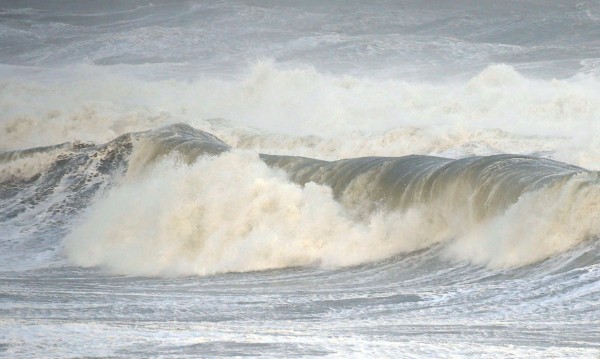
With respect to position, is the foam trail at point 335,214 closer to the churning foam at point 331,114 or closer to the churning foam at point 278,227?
the churning foam at point 278,227

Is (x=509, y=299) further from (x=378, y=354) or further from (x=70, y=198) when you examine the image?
(x=70, y=198)

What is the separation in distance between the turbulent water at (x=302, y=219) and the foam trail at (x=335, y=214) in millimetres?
36

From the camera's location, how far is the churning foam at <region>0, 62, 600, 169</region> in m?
23.0

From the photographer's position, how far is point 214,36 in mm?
54781

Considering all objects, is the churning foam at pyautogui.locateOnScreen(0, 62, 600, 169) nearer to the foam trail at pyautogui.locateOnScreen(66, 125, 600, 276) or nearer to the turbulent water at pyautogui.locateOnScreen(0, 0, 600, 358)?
the turbulent water at pyautogui.locateOnScreen(0, 0, 600, 358)

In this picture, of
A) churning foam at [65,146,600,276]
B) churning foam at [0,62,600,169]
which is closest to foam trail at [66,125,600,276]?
churning foam at [65,146,600,276]

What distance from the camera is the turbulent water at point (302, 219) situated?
27.0ft

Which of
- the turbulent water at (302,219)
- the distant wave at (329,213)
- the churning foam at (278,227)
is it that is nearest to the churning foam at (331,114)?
the turbulent water at (302,219)

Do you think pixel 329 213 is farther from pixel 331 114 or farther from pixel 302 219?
pixel 331 114

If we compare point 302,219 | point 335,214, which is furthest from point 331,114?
point 302,219

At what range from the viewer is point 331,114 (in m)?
28.8

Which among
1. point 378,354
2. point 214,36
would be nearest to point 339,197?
point 378,354

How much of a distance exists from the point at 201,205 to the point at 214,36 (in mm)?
40084

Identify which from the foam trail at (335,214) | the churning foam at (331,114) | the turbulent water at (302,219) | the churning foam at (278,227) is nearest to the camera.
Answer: the turbulent water at (302,219)
